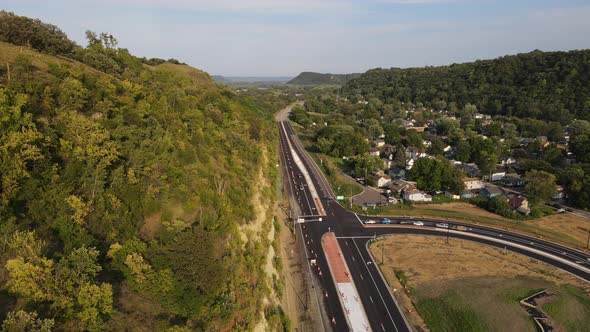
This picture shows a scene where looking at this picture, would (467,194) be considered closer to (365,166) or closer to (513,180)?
(513,180)

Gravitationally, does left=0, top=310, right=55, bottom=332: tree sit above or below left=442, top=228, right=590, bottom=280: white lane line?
above

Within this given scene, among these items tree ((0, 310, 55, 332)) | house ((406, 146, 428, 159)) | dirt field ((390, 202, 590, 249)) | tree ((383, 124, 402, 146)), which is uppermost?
tree ((0, 310, 55, 332))

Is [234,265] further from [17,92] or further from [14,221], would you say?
[17,92]

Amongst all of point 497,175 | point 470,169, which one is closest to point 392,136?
point 470,169

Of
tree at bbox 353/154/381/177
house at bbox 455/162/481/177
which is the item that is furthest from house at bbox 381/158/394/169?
house at bbox 455/162/481/177

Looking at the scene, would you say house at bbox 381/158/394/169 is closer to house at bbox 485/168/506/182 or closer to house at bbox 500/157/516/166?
house at bbox 485/168/506/182

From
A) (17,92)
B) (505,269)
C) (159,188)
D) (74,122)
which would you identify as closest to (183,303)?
(159,188)

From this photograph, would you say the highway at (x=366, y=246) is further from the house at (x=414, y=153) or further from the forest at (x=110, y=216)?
the house at (x=414, y=153)

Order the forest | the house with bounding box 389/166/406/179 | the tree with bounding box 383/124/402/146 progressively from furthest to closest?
the tree with bounding box 383/124/402/146 → the house with bounding box 389/166/406/179 → the forest
